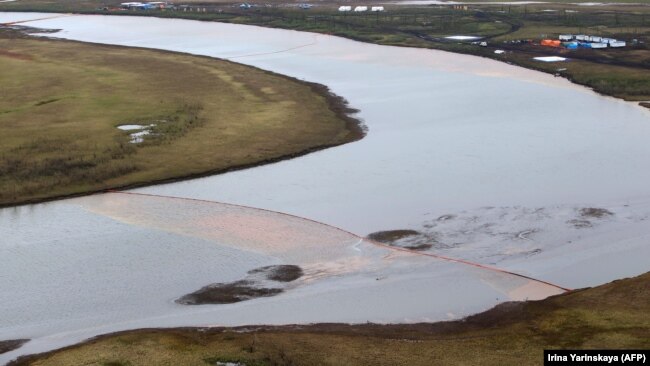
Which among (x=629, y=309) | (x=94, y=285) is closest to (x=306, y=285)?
(x=94, y=285)

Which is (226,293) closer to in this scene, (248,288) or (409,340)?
(248,288)

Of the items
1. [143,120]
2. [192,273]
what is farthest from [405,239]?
[143,120]

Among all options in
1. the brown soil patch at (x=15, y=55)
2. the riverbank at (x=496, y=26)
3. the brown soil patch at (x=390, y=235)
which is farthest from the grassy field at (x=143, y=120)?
the riverbank at (x=496, y=26)

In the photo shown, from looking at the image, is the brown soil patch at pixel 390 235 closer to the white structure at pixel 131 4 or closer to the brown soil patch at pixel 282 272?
the brown soil patch at pixel 282 272

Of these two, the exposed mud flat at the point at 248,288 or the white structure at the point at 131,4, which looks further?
the white structure at the point at 131,4

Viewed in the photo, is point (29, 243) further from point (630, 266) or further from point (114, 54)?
point (114, 54)

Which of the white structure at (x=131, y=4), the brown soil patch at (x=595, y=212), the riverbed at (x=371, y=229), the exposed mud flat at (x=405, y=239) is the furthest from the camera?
the white structure at (x=131, y=4)
